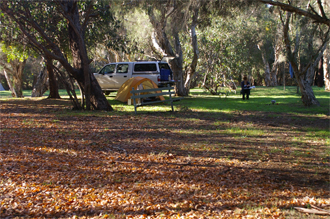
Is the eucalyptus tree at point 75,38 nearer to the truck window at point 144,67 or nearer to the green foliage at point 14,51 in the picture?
the green foliage at point 14,51

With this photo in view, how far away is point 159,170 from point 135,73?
13.7 m

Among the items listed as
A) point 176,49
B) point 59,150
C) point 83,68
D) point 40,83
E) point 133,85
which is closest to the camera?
point 59,150

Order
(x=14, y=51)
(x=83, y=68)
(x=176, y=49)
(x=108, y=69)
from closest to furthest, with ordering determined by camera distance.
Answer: (x=83, y=68)
(x=14, y=51)
(x=108, y=69)
(x=176, y=49)

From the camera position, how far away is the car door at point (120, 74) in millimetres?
19080

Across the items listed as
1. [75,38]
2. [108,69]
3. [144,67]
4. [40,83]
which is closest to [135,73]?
[144,67]

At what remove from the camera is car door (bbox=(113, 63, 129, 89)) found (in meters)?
19.1

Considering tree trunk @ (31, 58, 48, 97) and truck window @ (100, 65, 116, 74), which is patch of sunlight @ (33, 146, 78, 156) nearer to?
truck window @ (100, 65, 116, 74)

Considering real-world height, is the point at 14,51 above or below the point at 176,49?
below

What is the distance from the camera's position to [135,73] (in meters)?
19.0

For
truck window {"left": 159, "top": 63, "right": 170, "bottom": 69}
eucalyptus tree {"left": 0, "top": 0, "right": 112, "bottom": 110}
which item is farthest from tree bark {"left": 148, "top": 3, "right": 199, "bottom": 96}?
eucalyptus tree {"left": 0, "top": 0, "right": 112, "bottom": 110}

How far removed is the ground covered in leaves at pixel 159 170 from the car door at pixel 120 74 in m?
9.03

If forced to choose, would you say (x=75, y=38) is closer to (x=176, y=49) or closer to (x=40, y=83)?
(x=176, y=49)

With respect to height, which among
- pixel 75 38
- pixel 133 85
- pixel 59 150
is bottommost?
pixel 59 150

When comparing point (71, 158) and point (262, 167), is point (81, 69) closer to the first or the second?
point (71, 158)
